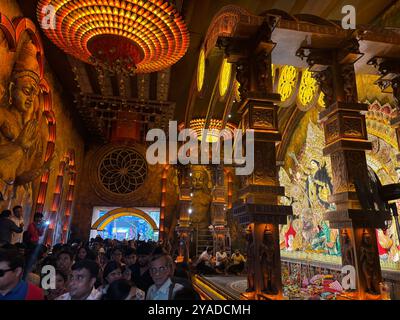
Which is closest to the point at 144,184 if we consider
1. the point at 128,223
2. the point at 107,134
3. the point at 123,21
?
the point at 128,223

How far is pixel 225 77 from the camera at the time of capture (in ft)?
23.3

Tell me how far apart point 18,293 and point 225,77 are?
631 cm

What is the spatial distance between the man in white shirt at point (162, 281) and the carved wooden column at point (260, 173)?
179 centimetres

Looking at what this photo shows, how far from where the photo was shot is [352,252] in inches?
157

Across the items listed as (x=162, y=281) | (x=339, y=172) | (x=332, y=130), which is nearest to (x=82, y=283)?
(x=162, y=281)

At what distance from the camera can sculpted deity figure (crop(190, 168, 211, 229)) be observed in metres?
15.9

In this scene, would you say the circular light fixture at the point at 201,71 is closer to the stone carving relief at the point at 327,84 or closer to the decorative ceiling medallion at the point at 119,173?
the stone carving relief at the point at 327,84

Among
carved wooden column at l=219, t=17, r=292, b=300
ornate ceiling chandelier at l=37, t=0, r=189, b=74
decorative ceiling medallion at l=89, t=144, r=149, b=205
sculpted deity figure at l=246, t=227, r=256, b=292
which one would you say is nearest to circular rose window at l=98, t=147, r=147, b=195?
decorative ceiling medallion at l=89, t=144, r=149, b=205

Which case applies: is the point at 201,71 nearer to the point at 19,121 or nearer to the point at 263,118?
the point at 263,118

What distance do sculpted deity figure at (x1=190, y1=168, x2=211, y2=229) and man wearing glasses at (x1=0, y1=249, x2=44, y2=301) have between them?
46.0 feet

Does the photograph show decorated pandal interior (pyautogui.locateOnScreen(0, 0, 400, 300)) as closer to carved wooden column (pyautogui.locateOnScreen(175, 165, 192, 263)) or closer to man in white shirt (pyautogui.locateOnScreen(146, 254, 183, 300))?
carved wooden column (pyautogui.locateOnScreen(175, 165, 192, 263))

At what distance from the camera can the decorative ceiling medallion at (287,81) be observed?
7578mm

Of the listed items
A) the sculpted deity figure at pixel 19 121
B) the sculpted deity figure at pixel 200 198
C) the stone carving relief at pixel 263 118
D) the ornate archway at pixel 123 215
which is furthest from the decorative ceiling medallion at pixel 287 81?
the ornate archway at pixel 123 215
